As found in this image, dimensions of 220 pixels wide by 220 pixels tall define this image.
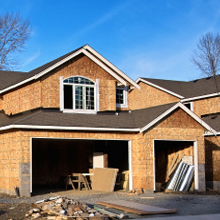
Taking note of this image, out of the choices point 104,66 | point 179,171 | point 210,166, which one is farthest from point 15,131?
point 210,166

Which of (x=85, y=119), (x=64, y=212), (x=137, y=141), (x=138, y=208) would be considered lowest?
(x=138, y=208)

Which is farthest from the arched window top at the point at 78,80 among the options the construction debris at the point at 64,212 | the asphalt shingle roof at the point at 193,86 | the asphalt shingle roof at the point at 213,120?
the asphalt shingle roof at the point at 193,86

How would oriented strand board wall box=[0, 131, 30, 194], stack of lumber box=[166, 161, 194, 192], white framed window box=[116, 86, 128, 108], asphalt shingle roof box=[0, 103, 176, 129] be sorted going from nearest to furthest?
1. oriented strand board wall box=[0, 131, 30, 194]
2. asphalt shingle roof box=[0, 103, 176, 129]
3. stack of lumber box=[166, 161, 194, 192]
4. white framed window box=[116, 86, 128, 108]

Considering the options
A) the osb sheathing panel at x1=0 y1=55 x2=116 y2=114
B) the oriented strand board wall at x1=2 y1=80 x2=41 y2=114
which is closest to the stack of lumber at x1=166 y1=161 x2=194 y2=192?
the osb sheathing panel at x1=0 y1=55 x2=116 y2=114

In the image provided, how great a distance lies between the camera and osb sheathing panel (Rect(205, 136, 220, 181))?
23172 mm

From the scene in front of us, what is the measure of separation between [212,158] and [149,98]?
8191 mm

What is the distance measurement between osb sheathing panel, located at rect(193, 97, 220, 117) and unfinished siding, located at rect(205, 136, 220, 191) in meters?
3.22

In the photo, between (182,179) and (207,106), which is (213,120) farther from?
(182,179)

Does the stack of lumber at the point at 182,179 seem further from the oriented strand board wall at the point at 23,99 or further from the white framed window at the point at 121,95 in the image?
the oriented strand board wall at the point at 23,99

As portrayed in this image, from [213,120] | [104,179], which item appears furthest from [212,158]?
[104,179]

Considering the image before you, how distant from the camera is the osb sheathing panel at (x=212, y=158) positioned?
2317 cm

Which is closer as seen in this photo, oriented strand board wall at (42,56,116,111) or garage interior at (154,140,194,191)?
oriented strand board wall at (42,56,116,111)

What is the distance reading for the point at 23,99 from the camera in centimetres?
2019

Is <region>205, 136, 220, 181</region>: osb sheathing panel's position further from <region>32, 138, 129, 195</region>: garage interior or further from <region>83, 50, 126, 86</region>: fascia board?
<region>83, 50, 126, 86</region>: fascia board
